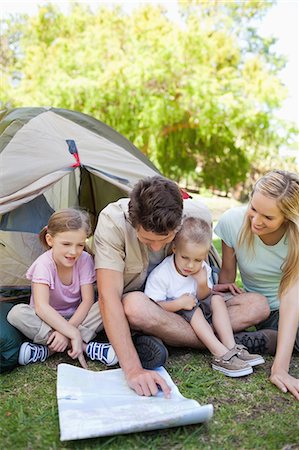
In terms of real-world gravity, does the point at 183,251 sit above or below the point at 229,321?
above

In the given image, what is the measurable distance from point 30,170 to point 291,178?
1180 millimetres

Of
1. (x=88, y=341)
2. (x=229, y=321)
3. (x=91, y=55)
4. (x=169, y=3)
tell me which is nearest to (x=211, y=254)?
(x=229, y=321)

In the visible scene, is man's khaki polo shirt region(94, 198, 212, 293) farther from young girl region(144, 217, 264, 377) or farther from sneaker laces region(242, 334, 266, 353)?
sneaker laces region(242, 334, 266, 353)

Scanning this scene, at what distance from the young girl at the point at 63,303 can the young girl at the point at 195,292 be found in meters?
0.28

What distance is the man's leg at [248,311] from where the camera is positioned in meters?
2.25

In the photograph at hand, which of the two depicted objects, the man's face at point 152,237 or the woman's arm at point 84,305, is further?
the woman's arm at point 84,305

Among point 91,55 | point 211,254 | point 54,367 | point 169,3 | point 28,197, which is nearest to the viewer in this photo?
point 54,367

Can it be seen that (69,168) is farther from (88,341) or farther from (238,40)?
(238,40)

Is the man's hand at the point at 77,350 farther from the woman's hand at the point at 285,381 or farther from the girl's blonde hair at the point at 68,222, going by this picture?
the woman's hand at the point at 285,381

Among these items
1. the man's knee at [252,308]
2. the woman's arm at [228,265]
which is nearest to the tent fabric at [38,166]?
the woman's arm at [228,265]

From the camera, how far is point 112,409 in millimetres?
1632

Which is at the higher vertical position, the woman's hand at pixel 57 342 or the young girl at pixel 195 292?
the young girl at pixel 195 292

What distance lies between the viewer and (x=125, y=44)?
941 cm

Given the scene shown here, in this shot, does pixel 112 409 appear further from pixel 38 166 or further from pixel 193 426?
pixel 38 166
